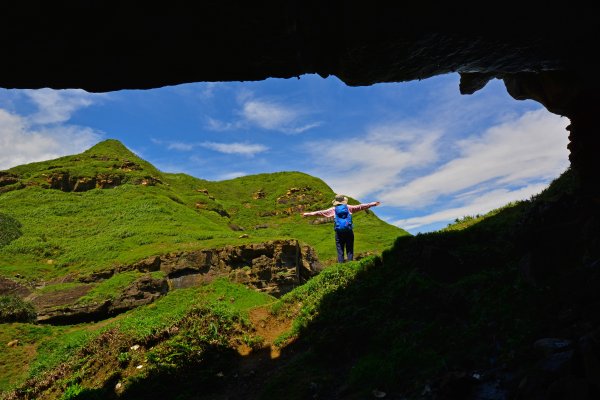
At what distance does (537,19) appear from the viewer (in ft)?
15.4

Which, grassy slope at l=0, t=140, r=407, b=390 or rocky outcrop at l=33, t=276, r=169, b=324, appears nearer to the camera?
grassy slope at l=0, t=140, r=407, b=390

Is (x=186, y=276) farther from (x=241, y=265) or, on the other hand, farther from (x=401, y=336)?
(x=401, y=336)

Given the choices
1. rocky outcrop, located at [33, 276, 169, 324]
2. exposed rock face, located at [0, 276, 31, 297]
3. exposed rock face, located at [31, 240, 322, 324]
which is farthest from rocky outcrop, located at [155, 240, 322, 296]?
exposed rock face, located at [0, 276, 31, 297]

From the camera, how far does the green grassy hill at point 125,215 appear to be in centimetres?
2383

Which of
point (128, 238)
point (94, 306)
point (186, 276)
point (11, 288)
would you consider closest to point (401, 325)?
point (186, 276)

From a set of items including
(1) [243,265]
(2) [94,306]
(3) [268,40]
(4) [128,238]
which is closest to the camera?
(3) [268,40]

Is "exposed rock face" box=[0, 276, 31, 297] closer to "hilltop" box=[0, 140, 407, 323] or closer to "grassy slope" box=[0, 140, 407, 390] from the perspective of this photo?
"hilltop" box=[0, 140, 407, 323]

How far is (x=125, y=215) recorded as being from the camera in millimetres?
33469

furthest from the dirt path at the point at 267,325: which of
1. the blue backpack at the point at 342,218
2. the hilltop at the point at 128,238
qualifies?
the hilltop at the point at 128,238

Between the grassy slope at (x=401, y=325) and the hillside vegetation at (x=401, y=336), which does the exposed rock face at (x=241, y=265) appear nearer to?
the hillside vegetation at (x=401, y=336)

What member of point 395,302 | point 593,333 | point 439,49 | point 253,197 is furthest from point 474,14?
point 253,197

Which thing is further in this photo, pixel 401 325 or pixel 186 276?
pixel 186 276

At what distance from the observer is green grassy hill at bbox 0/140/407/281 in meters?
23.8

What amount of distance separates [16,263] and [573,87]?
1135 inches
